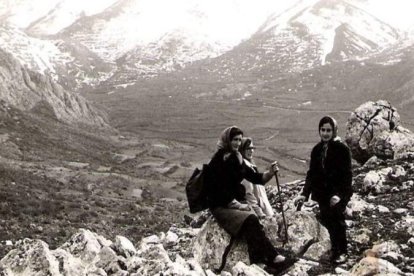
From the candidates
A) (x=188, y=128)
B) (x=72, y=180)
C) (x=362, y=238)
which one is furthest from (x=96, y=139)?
(x=362, y=238)

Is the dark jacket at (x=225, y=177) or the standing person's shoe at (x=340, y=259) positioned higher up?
the dark jacket at (x=225, y=177)

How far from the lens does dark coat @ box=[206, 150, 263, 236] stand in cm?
909

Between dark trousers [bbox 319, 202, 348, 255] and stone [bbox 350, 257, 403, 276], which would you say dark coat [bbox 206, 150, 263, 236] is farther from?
stone [bbox 350, 257, 403, 276]

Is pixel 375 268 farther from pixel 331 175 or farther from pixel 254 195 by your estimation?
pixel 254 195

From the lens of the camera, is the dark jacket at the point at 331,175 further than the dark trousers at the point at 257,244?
Yes

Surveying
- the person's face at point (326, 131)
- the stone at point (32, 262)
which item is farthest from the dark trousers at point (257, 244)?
the stone at point (32, 262)

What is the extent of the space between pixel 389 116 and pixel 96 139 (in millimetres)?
95830

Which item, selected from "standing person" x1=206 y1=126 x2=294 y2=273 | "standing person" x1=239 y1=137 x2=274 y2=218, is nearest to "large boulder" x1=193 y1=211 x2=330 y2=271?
"standing person" x1=206 y1=126 x2=294 y2=273

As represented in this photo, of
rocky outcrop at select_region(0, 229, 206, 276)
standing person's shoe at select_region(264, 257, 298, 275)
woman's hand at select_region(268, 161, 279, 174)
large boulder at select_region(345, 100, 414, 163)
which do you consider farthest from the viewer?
large boulder at select_region(345, 100, 414, 163)

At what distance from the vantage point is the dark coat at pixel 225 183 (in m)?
9.09

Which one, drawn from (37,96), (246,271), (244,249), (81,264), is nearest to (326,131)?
(244,249)

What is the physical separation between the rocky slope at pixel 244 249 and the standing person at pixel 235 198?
0.31 metres

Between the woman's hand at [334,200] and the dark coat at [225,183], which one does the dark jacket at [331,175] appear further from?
the dark coat at [225,183]

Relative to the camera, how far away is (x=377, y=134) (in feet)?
66.6
